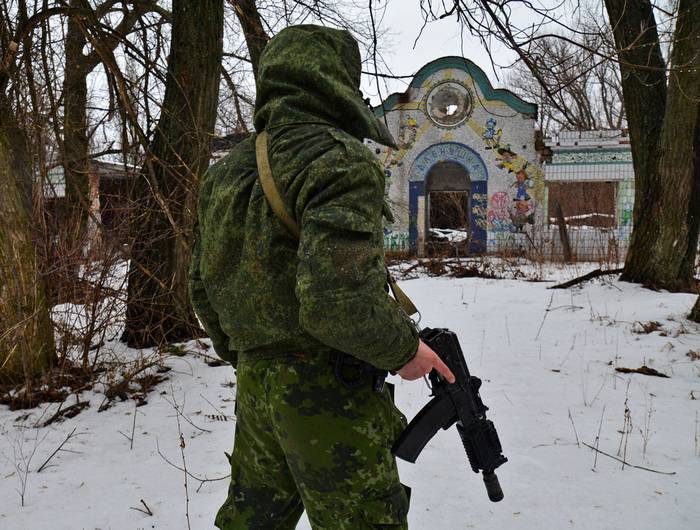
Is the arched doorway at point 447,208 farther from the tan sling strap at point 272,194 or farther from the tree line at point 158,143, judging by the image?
the tan sling strap at point 272,194

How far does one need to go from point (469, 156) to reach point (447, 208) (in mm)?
8268

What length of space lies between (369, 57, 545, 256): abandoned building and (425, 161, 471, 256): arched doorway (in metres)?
0.14

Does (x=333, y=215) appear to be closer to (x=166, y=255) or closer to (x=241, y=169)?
(x=241, y=169)

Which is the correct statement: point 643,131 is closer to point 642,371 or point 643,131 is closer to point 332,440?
point 642,371

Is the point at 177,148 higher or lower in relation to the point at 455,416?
higher

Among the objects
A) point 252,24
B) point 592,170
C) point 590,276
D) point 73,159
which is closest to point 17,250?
point 73,159

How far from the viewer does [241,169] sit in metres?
1.50

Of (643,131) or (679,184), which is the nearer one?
(679,184)

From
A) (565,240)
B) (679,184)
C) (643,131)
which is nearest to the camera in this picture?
(679,184)

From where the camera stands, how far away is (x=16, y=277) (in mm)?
3719

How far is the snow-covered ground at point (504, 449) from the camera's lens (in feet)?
8.00

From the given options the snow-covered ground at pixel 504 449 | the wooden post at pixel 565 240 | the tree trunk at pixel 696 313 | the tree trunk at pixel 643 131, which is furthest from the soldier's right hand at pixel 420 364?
the wooden post at pixel 565 240

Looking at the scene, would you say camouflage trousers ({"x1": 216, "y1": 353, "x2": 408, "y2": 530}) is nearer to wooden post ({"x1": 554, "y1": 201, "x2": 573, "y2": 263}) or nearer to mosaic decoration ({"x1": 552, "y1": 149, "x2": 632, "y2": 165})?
wooden post ({"x1": 554, "y1": 201, "x2": 573, "y2": 263})

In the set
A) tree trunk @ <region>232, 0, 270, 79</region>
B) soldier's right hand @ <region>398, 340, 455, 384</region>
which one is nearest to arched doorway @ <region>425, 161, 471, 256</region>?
tree trunk @ <region>232, 0, 270, 79</region>
